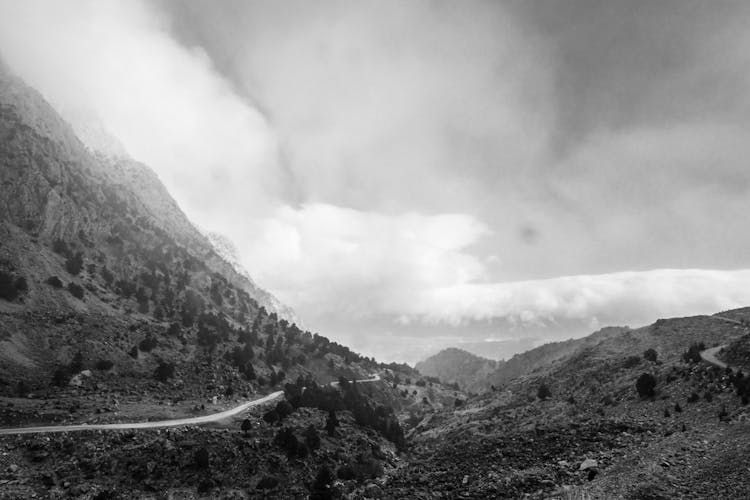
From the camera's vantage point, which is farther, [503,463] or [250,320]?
[250,320]

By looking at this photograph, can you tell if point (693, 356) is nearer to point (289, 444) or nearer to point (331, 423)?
point (331, 423)

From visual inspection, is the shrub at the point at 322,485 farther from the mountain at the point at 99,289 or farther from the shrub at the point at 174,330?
the shrub at the point at 174,330

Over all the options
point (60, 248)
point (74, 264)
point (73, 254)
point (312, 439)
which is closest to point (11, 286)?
point (74, 264)

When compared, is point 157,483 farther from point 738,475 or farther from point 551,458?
point 738,475

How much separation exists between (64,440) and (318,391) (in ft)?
177

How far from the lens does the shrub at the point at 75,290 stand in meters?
87.9

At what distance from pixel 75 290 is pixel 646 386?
109 meters

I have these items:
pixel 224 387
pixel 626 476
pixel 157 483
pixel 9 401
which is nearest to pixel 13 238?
pixel 9 401

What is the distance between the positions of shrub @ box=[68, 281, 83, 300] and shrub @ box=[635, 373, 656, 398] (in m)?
107

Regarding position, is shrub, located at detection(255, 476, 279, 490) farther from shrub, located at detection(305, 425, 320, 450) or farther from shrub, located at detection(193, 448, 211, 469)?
shrub, located at detection(305, 425, 320, 450)

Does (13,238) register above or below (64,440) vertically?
above

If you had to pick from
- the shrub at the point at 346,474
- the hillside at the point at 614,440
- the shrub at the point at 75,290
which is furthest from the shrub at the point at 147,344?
the hillside at the point at 614,440

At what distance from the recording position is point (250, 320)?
14662 cm

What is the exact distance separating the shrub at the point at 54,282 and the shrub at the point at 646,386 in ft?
356
